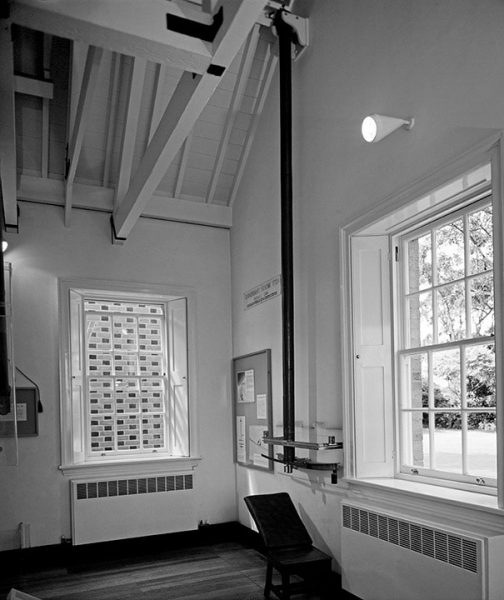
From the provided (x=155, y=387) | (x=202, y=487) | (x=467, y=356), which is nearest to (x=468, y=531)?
(x=467, y=356)

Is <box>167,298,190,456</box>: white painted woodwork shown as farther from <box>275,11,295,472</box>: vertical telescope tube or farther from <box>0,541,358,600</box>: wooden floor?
<box>275,11,295,472</box>: vertical telescope tube

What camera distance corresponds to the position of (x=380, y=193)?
12.9 ft

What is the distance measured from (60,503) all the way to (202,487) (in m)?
1.42

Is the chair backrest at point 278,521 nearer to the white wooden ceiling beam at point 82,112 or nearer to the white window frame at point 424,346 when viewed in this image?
the white window frame at point 424,346

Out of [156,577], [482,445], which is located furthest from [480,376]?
[156,577]

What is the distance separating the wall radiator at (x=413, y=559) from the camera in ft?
9.34

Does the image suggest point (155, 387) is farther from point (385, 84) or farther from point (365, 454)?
point (385, 84)

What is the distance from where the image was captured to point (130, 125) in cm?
497

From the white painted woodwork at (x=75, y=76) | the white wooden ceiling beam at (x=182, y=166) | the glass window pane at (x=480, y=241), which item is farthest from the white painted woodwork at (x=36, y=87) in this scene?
the glass window pane at (x=480, y=241)

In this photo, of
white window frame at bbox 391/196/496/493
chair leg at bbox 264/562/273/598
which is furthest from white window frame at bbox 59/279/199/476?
white window frame at bbox 391/196/496/493

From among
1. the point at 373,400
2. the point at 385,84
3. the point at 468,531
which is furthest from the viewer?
the point at 373,400

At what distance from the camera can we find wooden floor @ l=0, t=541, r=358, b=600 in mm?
4461

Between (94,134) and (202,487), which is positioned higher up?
(94,134)

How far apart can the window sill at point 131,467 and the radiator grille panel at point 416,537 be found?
2413 mm
